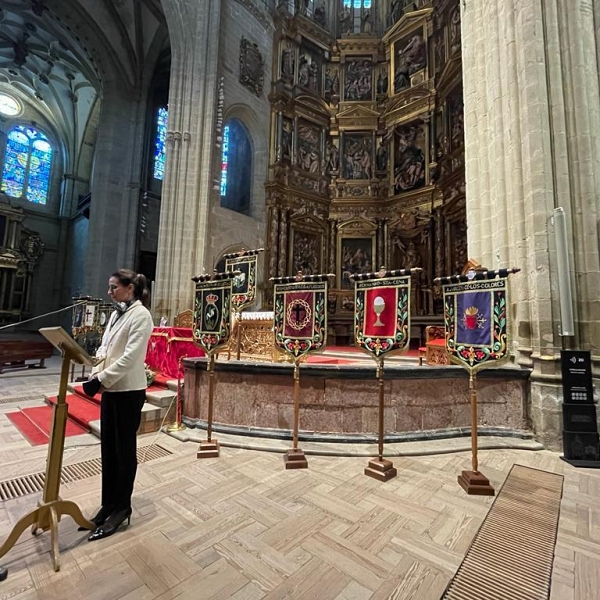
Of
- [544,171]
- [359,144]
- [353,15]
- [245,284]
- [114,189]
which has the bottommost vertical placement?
[245,284]

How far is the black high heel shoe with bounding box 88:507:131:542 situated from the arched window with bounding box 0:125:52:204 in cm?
2218

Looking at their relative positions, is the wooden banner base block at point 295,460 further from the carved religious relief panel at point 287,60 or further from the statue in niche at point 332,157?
the carved religious relief panel at point 287,60

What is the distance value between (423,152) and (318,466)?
1190 cm

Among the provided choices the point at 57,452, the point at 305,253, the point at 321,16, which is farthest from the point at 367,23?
the point at 57,452

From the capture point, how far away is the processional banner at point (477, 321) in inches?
114

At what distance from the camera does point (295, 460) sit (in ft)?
10.3

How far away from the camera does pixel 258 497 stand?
2545 mm

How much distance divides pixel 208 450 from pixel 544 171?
5220mm

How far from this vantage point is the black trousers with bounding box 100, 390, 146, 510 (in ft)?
6.91

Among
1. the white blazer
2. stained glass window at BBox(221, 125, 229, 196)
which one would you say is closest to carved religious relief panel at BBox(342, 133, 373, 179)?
stained glass window at BBox(221, 125, 229, 196)

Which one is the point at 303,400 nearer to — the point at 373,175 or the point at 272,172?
the point at 272,172

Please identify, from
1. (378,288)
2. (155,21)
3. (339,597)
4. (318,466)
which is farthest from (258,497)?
(155,21)

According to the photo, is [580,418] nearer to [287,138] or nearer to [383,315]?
[383,315]

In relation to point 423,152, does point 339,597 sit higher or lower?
lower
